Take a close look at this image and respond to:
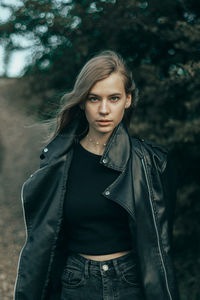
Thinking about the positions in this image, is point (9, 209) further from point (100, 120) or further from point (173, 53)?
point (100, 120)

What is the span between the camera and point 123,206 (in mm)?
1991

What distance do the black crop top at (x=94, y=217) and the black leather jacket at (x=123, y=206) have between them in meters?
0.07

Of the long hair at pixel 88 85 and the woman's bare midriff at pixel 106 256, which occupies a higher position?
the long hair at pixel 88 85

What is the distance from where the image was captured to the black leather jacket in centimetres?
200

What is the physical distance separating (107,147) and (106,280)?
778 millimetres

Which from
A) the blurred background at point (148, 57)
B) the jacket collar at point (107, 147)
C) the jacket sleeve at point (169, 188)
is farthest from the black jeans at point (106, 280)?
the blurred background at point (148, 57)

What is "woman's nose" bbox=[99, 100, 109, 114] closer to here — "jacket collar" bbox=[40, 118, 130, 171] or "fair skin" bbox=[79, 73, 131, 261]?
"fair skin" bbox=[79, 73, 131, 261]

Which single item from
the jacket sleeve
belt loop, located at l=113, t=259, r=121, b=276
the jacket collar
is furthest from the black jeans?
the jacket collar

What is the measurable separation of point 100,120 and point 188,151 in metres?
1.75

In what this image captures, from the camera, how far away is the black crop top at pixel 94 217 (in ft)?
6.85

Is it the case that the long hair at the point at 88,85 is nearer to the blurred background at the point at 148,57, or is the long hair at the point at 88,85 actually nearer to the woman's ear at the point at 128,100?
the woman's ear at the point at 128,100

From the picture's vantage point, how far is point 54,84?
16.5 ft

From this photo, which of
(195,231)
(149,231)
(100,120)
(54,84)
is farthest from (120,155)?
(54,84)

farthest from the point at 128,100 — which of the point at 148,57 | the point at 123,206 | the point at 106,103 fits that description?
the point at 148,57
